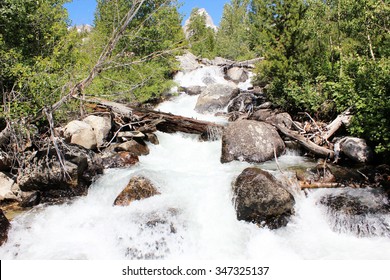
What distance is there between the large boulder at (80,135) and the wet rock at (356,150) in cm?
934

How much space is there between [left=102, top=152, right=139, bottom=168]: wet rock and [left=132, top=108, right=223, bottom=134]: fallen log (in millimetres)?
2772

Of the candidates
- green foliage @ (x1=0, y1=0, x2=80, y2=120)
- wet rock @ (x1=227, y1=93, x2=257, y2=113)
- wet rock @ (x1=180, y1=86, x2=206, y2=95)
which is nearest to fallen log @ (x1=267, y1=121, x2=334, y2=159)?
wet rock @ (x1=227, y1=93, x2=257, y2=113)

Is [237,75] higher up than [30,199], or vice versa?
[237,75]

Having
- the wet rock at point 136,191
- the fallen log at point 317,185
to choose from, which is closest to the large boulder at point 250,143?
the fallen log at point 317,185

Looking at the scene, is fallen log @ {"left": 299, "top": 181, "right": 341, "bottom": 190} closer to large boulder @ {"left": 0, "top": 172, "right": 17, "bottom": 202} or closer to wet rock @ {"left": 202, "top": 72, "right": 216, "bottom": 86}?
large boulder @ {"left": 0, "top": 172, "right": 17, "bottom": 202}

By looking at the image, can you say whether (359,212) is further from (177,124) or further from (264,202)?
(177,124)

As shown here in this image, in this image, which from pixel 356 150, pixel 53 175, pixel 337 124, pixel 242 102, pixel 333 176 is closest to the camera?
pixel 53 175

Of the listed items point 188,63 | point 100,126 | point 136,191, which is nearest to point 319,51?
point 100,126

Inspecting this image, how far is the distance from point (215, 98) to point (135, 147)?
34.4 ft

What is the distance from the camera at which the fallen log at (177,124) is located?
534 inches

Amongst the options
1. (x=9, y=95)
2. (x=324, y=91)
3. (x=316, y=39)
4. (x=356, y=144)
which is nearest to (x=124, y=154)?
(x=9, y=95)

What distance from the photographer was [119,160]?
431 inches

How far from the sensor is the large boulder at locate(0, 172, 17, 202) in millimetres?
8430

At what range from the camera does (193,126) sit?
13.7 metres
